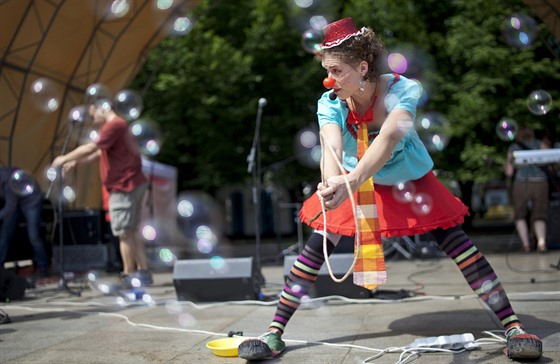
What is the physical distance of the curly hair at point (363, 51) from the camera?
2.84m

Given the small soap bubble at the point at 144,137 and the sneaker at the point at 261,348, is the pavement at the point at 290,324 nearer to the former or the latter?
the sneaker at the point at 261,348

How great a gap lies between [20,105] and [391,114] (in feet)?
23.9

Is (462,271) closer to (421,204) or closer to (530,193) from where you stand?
(421,204)

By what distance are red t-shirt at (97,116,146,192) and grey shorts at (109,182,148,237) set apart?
0.06 metres

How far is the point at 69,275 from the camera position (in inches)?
326

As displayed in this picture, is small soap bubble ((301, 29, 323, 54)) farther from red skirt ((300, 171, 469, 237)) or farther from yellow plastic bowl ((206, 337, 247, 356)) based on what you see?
yellow plastic bowl ((206, 337, 247, 356))

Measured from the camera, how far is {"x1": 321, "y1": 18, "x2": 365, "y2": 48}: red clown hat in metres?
2.86

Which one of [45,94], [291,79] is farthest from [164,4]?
[291,79]

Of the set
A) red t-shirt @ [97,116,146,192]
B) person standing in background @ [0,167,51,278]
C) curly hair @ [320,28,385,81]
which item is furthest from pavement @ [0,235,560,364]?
curly hair @ [320,28,385,81]

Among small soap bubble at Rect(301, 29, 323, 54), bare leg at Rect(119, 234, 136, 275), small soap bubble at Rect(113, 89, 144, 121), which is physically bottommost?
bare leg at Rect(119, 234, 136, 275)

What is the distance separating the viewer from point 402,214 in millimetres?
3195

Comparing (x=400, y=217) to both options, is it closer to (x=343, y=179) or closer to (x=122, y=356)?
(x=343, y=179)

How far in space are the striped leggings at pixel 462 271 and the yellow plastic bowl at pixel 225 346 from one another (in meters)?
0.20

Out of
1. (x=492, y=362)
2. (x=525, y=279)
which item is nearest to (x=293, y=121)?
(x=525, y=279)
